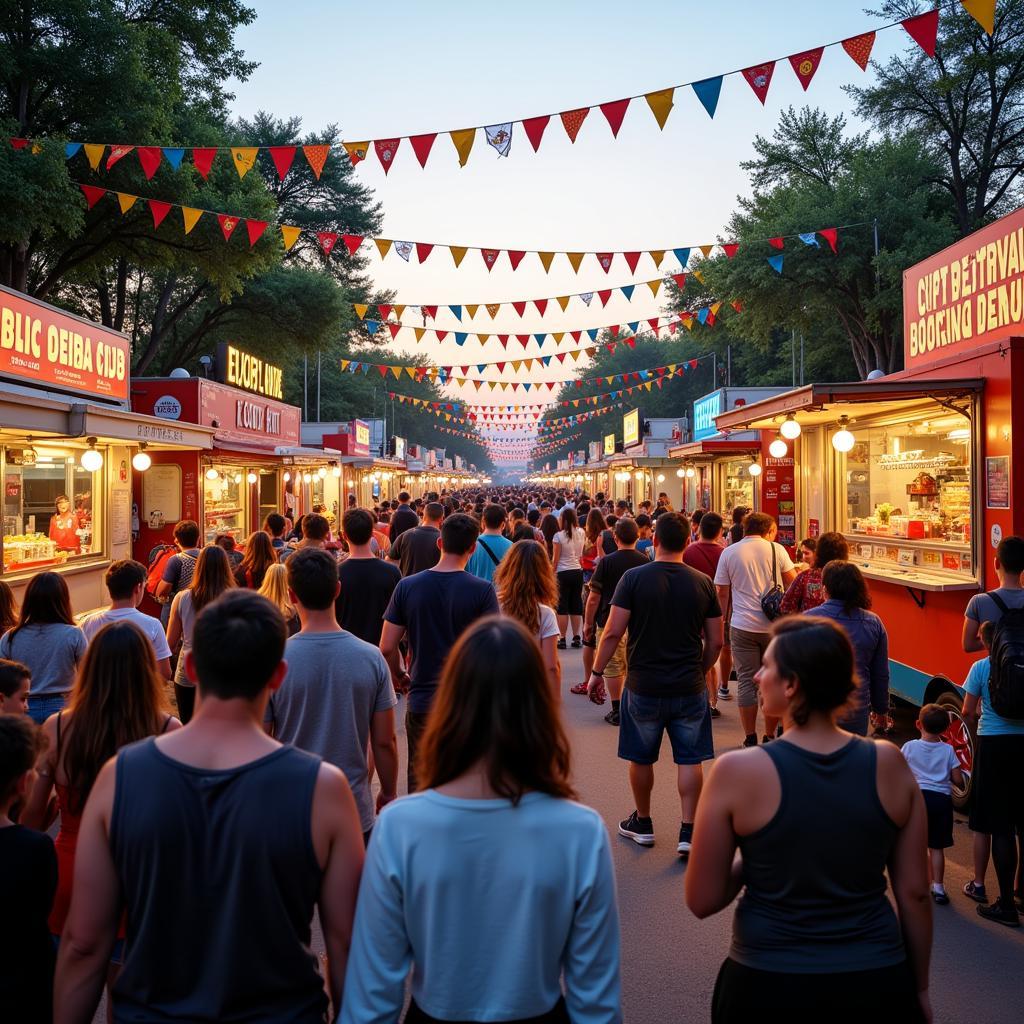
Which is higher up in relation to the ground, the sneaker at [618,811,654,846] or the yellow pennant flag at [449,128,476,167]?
the yellow pennant flag at [449,128,476,167]

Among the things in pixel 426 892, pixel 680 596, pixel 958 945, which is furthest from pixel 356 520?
pixel 426 892

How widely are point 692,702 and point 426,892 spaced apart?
3.97m

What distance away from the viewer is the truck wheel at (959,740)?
20.9ft

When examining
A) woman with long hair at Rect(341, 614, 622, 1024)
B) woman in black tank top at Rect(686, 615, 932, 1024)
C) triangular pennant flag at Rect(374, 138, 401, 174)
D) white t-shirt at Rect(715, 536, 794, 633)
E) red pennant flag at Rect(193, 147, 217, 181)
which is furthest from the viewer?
red pennant flag at Rect(193, 147, 217, 181)

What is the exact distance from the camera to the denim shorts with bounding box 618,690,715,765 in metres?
5.58

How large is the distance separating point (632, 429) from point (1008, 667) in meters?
38.3

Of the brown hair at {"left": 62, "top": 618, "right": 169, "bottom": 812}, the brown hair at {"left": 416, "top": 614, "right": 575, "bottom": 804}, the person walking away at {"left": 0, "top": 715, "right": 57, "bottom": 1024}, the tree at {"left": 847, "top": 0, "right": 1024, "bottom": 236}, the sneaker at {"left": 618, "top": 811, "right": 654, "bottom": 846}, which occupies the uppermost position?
the tree at {"left": 847, "top": 0, "right": 1024, "bottom": 236}

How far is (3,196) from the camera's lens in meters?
15.0

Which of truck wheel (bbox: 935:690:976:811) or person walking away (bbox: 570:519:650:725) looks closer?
truck wheel (bbox: 935:690:976:811)

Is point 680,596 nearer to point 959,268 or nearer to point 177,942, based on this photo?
point 177,942

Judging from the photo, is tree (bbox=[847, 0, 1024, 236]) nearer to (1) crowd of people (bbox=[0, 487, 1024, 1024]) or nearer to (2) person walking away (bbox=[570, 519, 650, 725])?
(2) person walking away (bbox=[570, 519, 650, 725])

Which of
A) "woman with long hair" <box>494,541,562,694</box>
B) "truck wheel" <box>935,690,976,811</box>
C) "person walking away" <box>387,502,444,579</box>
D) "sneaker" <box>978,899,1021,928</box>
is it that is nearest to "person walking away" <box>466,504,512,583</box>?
"person walking away" <box>387,502,444,579</box>

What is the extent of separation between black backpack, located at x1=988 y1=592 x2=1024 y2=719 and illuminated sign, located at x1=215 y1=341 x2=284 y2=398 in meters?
20.1

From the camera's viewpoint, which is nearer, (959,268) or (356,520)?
(356,520)
